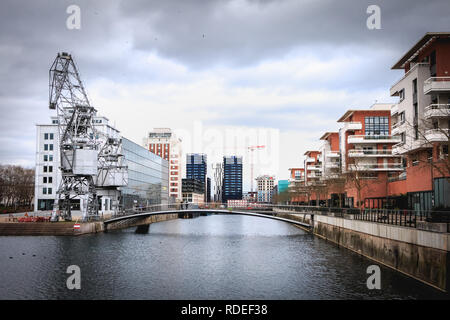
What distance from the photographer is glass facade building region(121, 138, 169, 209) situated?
3110 inches

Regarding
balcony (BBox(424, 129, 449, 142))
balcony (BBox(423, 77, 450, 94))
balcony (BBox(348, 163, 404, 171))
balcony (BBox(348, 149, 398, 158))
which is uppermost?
balcony (BBox(423, 77, 450, 94))

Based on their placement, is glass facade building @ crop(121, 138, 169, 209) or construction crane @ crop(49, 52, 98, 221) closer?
construction crane @ crop(49, 52, 98, 221)

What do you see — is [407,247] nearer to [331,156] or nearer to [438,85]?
[438,85]

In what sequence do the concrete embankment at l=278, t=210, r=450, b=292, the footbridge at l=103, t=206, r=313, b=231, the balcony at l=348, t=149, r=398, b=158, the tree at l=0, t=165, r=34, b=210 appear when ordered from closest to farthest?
the concrete embankment at l=278, t=210, r=450, b=292, the footbridge at l=103, t=206, r=313, b=231, the balcony at l=348, t=149, r=398, b=158, the tree at l=0, t=165, r=34, b=210

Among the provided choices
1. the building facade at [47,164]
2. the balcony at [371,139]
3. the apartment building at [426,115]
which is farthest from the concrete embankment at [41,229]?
the balcony at [371,139]

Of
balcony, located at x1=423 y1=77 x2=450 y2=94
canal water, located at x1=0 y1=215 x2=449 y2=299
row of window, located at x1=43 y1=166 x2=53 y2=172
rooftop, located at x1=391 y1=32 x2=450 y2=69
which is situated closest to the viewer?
canal water, located at x1=0 y1=215 x2=449 y2=299

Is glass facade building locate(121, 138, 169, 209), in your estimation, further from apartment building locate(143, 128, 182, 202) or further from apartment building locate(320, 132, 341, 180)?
apartment building locate(143, 128, 182, 202)

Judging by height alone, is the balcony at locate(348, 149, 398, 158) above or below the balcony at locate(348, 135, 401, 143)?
below

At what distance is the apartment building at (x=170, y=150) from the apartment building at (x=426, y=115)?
134679 mm

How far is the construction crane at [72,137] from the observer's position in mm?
55031

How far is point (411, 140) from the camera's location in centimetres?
4138

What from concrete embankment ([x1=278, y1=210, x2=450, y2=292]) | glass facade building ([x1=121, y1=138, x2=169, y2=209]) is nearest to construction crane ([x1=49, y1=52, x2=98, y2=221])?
glass facade building ([x1=121, y1=138, x2=169, y2=209])

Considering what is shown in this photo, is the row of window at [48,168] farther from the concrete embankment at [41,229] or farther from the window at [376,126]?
the window at [376,126]

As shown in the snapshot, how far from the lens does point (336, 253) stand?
3691 centimetres
